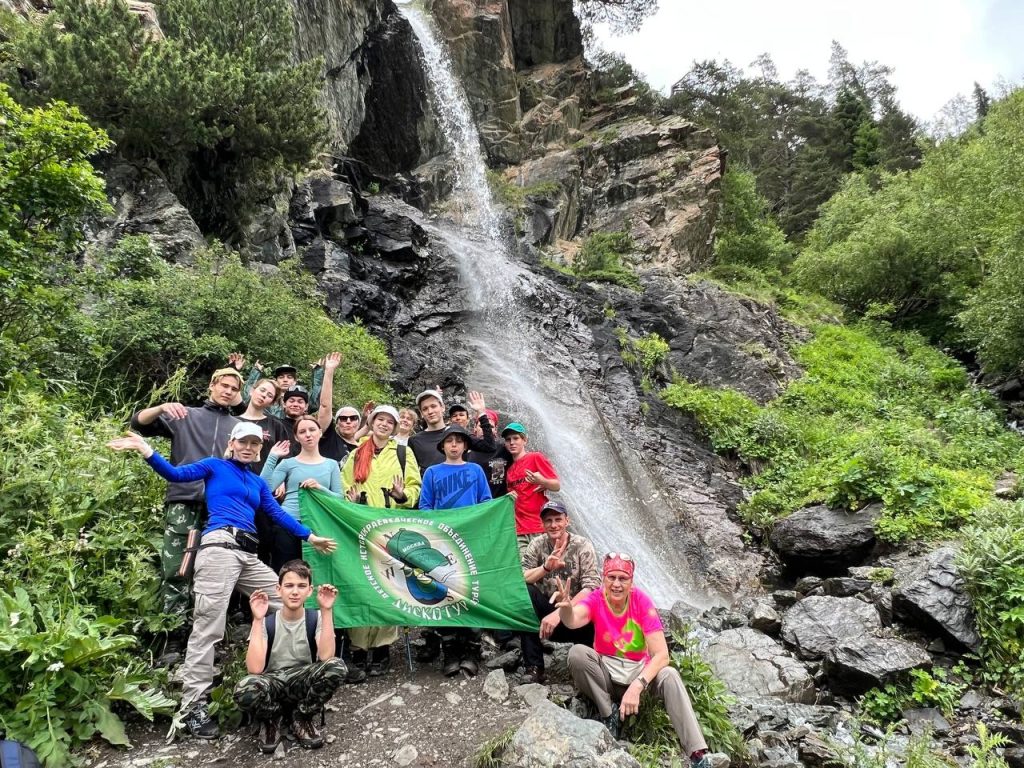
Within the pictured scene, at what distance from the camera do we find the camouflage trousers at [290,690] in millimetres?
3984

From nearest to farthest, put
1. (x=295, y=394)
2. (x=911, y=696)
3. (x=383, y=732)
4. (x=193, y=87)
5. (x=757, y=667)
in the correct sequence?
1. (x=383, y=732)
2. (x=295, y=394)
3. (x=911, y=696)
4. (x=757, y=667)
5. (x=193, y=87)

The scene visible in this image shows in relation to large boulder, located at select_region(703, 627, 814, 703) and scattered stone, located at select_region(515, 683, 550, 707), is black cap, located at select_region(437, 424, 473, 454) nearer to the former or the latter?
scattered stone, located at select_region(515, 683, 550, 707)

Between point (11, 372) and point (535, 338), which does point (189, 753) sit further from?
point (535, 338)

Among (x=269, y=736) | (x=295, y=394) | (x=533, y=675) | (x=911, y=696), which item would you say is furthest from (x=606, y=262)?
(x=269, y=736)

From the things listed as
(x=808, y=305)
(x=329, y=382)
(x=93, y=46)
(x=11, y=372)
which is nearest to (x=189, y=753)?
(x=329, y=382)

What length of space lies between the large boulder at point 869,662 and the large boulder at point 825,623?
→ 0.89 feet

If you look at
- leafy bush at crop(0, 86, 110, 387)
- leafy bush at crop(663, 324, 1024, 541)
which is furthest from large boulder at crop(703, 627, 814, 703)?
leafy bush at crop(0, 86, 110, 387)

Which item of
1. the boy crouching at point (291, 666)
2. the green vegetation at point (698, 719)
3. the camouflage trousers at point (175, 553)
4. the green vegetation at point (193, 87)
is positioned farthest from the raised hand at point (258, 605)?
the green vegetation at point (193, 87)

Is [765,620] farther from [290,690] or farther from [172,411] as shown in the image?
[172,411]

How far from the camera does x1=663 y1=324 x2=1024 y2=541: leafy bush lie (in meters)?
10.3

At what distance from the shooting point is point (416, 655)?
5570mm

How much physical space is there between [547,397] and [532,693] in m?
11.6

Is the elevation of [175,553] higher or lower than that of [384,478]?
→ lower

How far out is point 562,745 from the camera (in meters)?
3.91
